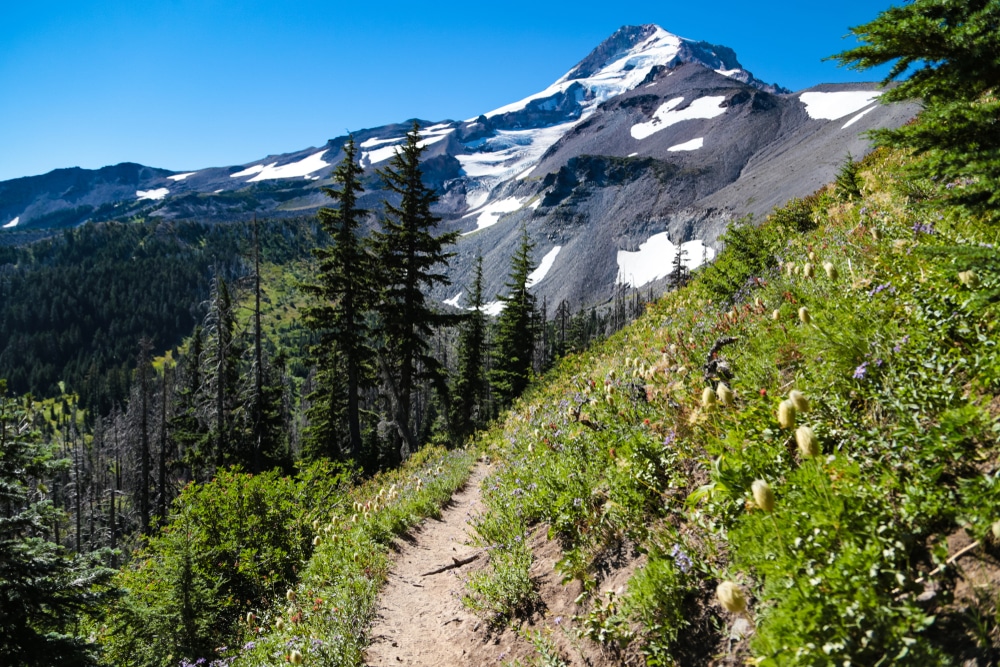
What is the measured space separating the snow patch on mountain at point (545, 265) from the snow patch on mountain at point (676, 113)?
205 ft

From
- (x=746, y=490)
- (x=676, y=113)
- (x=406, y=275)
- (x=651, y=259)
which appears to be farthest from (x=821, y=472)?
(x=676, y=113)

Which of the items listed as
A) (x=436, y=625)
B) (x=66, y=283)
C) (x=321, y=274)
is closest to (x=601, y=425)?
(x=436, y=625)

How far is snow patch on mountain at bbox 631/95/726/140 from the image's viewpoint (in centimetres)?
14962

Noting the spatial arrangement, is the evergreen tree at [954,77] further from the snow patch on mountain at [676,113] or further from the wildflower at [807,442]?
the snow patch on mountain at [676,113]

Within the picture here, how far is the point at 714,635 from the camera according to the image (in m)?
2.86

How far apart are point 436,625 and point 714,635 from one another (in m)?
3.54

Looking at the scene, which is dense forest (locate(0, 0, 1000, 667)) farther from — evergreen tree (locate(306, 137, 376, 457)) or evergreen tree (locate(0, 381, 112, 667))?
evergreen tree (locate(306, 137, 376, 457))

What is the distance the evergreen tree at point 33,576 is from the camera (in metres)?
6.66

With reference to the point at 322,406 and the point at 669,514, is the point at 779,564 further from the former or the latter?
the point at 322,406

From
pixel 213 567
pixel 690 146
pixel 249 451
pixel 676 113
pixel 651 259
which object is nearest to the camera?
pixel 213 567

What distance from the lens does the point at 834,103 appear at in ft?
385

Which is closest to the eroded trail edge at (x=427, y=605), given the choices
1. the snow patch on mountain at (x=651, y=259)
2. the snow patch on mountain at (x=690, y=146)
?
the snow patch on mountain at (x=651, y=259)

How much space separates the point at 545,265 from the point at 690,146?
55033 millimetres

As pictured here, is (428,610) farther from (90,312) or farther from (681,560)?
(90,312)
